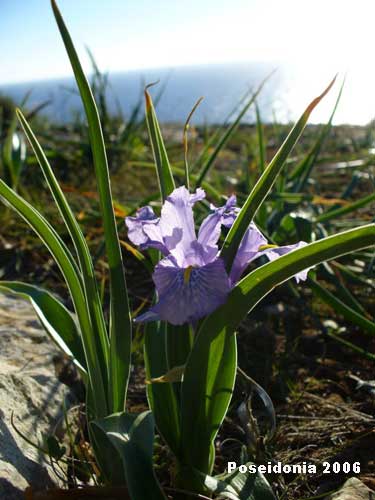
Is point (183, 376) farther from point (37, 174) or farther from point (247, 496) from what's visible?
point (37, 174)

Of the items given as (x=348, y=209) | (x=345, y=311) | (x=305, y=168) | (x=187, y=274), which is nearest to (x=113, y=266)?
(x=187, y=274)

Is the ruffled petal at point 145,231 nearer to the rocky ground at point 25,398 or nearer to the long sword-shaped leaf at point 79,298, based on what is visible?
the long sword-shaped leaf at point 79,298

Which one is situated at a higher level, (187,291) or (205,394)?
(187,291)

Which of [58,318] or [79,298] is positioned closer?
[79,298]

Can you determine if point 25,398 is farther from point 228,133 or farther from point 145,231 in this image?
point 228,133

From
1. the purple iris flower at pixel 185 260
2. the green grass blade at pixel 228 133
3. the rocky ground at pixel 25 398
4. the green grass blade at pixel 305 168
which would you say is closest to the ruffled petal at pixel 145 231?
the purple iris flower at pixel 185 260

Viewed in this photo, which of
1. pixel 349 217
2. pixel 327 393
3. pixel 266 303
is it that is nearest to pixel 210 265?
pixel 327 393
